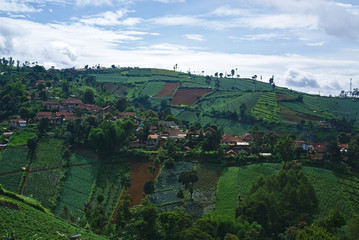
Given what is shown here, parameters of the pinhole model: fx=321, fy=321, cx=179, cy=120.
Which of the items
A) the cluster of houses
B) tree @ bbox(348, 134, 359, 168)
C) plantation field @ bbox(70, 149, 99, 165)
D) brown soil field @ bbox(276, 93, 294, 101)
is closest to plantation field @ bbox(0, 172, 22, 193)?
plantation field @ bbox(70, 149, 99, 165)

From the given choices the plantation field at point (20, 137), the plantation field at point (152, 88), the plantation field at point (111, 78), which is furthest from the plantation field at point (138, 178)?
the plantation field at point (111, 78)

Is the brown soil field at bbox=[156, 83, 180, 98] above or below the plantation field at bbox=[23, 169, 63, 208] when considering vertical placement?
above

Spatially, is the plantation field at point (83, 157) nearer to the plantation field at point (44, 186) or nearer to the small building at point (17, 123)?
the plantation field at point (44, 186)

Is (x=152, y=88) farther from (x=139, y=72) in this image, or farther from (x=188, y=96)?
(x=139, y=72)

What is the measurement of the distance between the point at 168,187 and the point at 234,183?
38.1ft

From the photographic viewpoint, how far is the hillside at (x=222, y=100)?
107 m

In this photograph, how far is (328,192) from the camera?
52.8 m

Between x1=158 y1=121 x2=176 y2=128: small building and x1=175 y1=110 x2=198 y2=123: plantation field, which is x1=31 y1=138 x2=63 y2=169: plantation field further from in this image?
x1=175 y1=110 x2=198 y2=123: plantation field

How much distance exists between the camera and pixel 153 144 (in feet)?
244

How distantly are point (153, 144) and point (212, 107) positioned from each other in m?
49.9

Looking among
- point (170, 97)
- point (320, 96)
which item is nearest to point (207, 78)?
point (170, 97)

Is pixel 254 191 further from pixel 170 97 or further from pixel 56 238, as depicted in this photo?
pixel 170 97

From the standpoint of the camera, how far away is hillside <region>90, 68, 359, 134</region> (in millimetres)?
106963

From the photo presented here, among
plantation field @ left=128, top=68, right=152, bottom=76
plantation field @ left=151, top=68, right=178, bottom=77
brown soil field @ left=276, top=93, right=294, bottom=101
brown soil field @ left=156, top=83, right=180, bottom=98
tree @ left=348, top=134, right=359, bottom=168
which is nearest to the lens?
tree @ left=348, top=134, right=359, bottom=168
